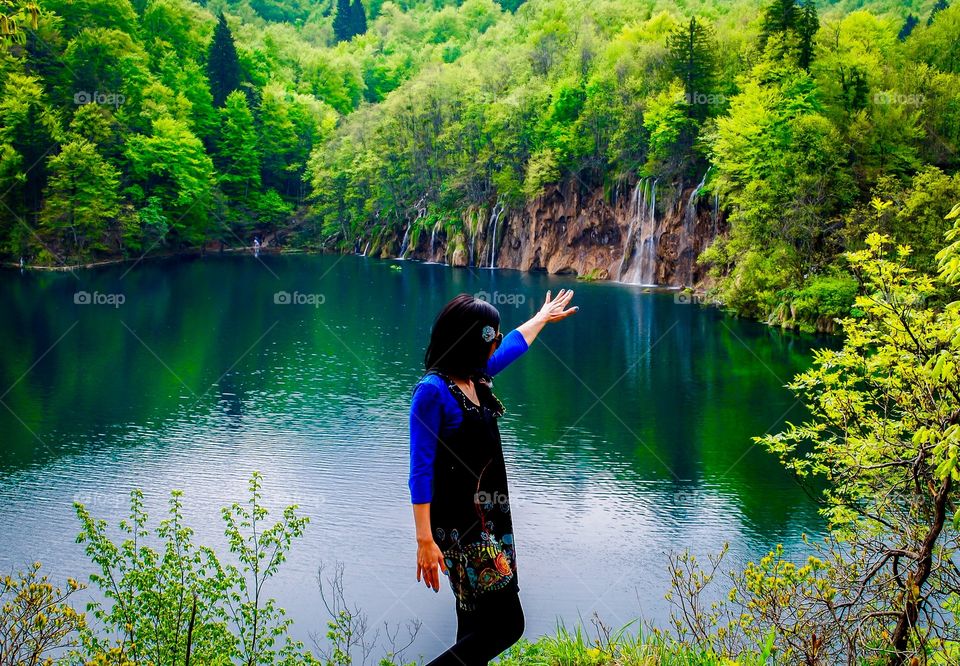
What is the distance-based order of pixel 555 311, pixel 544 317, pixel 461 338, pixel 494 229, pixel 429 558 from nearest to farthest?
pixel 429 558 < pixel 461 338 < pixel 544 317 < pixel 555 311 < pixel 494 229

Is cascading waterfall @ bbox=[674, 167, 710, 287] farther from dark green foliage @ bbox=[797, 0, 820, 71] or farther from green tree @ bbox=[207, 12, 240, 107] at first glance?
green tree @ bbox=[207, 12, 240, 107]

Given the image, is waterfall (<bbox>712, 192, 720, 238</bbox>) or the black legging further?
waterfall (<bbox>712, 192, 720, 238</bbox>)

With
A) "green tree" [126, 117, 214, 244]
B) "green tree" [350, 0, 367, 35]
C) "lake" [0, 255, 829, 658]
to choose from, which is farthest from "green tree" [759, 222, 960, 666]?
"green tree" [350, 0, 367, 35]

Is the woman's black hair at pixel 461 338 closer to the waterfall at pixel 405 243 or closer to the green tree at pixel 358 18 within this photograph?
the waterfall at pixel 405 243

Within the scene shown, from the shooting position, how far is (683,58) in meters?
45.8

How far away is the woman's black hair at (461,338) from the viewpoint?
4195mm

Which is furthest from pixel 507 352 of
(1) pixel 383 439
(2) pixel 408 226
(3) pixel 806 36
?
(2) pixel 408 226

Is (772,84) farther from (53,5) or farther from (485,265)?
(53,5)

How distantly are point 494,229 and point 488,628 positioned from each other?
54.6 metres

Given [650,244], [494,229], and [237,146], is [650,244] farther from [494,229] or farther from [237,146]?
[237,146]

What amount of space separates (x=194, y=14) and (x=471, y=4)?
43140 millimetres

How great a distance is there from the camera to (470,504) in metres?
4.19

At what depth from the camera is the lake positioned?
40.2ft

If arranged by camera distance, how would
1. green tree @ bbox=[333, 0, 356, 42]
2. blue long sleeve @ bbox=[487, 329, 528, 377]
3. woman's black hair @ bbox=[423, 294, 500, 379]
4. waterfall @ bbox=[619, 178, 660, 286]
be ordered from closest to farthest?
woman's black hair @ bbox=[423, 294, 500, 379] → blue long sleeve @ bbox=[487, 329, 528, 377] → waterfall @ bbox=[619, 178, 660, 286] → green tree @ bbox=[333, 0, 356, 42]
